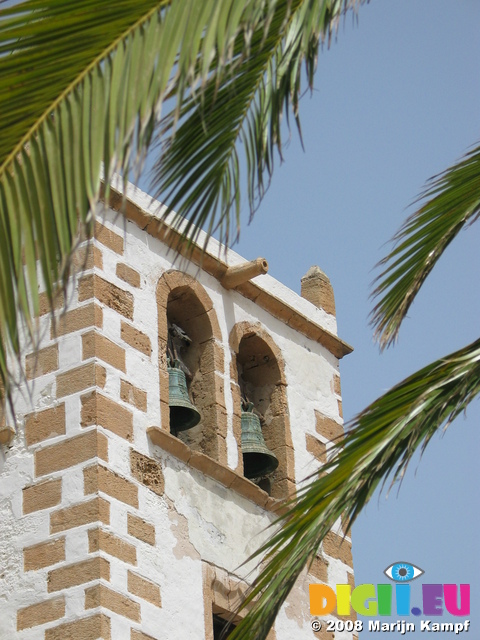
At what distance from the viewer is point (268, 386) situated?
14.4 meters

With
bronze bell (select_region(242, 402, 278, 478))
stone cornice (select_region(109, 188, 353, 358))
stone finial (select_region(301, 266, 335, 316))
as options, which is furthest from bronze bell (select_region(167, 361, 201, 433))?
stone finial (select_region(301, 266, 335, 316))

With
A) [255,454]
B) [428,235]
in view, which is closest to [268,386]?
[255,454]

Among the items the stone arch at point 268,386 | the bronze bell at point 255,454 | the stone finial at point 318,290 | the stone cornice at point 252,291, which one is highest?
the stone finial at point 318,290

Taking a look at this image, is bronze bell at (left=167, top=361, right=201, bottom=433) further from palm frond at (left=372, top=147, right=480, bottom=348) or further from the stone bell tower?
palm frond at (left=372, top=147, right=480, bottom=348)

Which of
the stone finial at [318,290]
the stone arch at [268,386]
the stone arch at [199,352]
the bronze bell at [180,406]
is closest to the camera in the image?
the bronze bell at [180,406]

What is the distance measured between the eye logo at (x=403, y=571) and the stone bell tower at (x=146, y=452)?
58 centimetres

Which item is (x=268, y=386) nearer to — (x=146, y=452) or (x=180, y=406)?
(x=180, y=406)

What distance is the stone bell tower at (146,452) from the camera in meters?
11.1

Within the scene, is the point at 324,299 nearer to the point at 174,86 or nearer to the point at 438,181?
the point at 438,181

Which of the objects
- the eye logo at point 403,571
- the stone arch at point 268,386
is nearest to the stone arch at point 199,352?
the stone arch at point 268,386

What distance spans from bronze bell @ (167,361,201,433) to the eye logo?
248 cm

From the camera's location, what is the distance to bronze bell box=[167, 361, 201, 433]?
1256 cm

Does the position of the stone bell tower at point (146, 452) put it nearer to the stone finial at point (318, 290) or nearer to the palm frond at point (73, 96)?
the stone finial at point (318, 290)

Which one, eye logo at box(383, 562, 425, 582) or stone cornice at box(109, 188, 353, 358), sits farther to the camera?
eye logo at box(383, 562, 425, 582)
